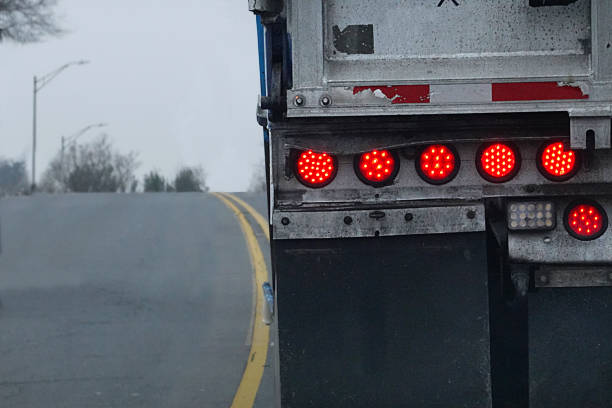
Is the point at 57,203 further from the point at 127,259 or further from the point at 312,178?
the point at 312,178

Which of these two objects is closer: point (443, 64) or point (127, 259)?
point (443, 64)

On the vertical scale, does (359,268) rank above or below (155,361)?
above

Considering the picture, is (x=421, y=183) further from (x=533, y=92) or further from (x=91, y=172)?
(x=91, y=172)

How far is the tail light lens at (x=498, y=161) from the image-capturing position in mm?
4766

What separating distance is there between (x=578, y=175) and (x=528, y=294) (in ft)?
1.80

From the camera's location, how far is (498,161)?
4.78 meters

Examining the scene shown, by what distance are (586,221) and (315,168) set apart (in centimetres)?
115

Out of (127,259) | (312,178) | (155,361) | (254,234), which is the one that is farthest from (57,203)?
(312,178)

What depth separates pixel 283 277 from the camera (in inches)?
186

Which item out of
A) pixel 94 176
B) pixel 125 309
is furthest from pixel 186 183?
pixel 125 309

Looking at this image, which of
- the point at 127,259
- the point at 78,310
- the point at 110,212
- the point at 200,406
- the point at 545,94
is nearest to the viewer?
the point at 545,94

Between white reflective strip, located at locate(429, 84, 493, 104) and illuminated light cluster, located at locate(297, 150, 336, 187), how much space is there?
19.9 inches

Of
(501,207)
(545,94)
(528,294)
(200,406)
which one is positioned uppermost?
(545,94)

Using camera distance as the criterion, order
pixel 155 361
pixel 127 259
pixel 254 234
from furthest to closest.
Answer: pixel 254 234 → pixel 127 259 → pixel 155 361
